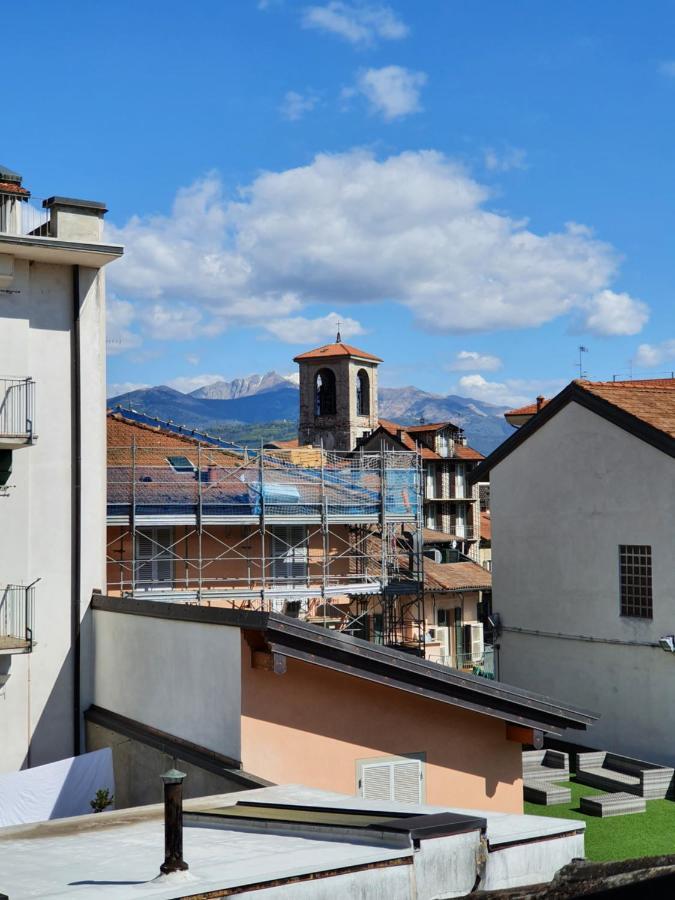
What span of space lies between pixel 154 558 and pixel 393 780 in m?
14.7

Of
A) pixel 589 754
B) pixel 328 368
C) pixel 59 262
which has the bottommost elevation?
pixel 589 754

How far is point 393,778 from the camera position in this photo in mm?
12180

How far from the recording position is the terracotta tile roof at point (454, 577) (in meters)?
46.2

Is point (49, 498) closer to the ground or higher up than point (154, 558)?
higher up

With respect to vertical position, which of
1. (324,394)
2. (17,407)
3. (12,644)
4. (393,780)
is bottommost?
(393,780)

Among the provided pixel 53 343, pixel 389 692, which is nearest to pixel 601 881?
pixel 389 692

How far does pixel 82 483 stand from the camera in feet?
50.5

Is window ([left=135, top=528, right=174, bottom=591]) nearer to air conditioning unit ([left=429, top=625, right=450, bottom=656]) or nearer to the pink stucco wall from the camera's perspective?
the pink stucco wall

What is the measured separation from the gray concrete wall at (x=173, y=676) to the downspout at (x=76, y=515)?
0.28 m

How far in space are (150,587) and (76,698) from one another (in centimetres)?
1106

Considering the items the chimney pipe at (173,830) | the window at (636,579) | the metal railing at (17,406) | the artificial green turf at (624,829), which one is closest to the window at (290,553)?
the window at (636,579)

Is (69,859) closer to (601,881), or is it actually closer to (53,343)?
(601,881)

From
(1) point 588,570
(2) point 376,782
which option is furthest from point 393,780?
(1) point 588,570

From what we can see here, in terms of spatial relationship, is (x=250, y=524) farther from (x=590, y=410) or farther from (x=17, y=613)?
(x=17, y=613)
